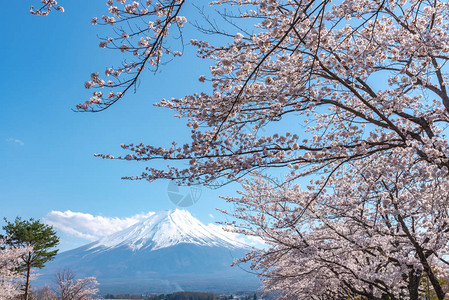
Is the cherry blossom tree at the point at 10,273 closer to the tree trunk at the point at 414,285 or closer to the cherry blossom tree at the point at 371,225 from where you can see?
the cherry blossom tree at the point at 371,225

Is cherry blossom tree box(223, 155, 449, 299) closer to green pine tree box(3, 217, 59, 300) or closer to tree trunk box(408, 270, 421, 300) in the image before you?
tree trunk box(408, 270, 421, 300)

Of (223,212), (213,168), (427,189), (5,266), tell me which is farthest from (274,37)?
(5,266)

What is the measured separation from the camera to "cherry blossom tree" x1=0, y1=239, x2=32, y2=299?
1775 cm

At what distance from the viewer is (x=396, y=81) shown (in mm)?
4707

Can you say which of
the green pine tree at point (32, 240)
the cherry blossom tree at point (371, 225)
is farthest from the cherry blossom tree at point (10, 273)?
the cherry blossom tree at point (371, 225)

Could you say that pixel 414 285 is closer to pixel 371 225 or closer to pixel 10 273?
pixel 371 225

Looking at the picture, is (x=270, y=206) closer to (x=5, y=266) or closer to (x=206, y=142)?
(x=206, y=142)

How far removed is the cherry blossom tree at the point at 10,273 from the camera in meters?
→ 17.8

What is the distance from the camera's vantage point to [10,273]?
18.7 m

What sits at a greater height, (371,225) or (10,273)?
(371,225)

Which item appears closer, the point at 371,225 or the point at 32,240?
the point at 371,225

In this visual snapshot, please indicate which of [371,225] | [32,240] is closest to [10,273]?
[32,240]

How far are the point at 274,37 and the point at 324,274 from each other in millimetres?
6229

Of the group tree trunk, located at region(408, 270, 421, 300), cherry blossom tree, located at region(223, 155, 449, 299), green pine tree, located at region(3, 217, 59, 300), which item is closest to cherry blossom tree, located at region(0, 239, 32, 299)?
green pine tree, located at region(3, 217, 59, 300)
